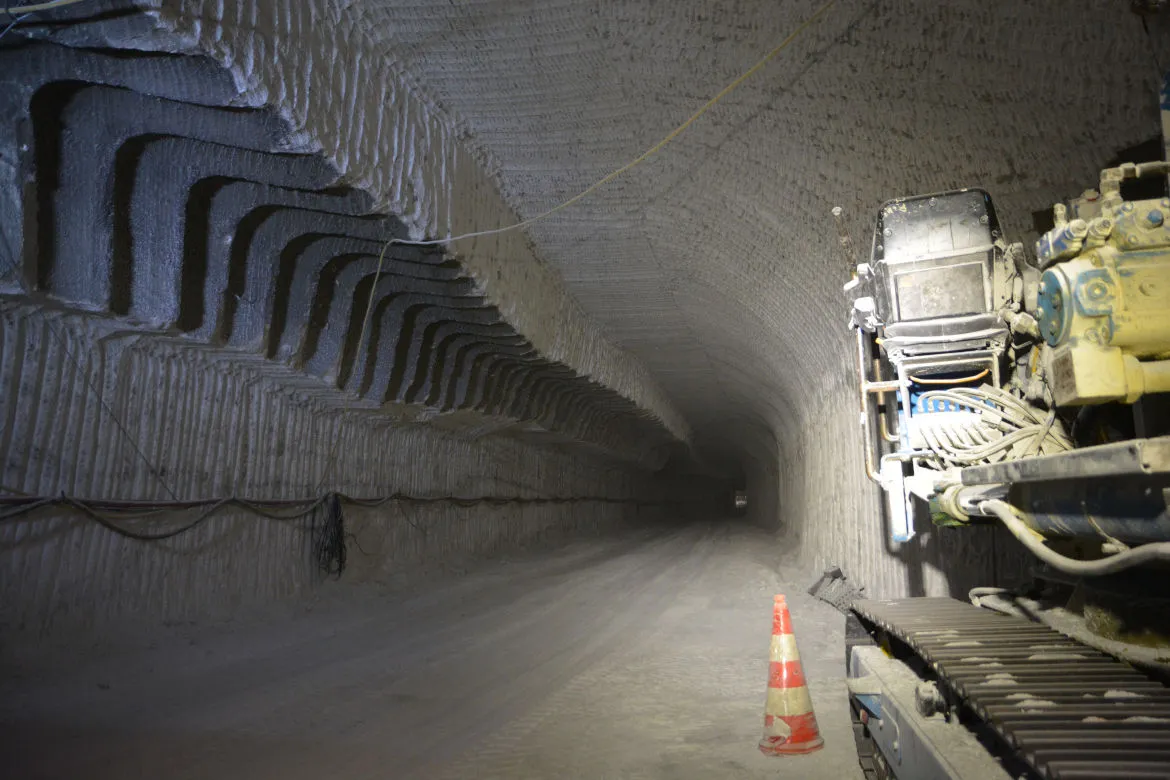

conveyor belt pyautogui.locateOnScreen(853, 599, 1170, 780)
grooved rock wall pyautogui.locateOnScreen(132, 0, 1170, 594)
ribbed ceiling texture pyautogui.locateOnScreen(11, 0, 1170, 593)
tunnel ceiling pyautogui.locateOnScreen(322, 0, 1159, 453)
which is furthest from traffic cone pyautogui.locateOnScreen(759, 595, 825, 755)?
tunnel ceiling pyautogui.locateOnScreen(322, 0, 1159, 453)

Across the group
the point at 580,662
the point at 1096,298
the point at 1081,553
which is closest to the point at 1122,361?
the point at 1096,298

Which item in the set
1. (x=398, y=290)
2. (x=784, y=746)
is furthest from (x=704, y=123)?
(x=784, y=746)

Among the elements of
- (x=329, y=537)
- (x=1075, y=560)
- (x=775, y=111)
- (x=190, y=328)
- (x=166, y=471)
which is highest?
(x=775, y=111)

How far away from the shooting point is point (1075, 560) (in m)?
2.34

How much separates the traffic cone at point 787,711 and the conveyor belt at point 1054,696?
0.84m

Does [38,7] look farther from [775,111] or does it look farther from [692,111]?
[775,111]

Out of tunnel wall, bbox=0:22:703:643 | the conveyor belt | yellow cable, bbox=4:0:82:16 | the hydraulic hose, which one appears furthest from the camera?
tunnel wall, bbox=0:22:703:643

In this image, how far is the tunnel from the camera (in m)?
3.90

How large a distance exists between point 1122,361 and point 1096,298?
0.22 m

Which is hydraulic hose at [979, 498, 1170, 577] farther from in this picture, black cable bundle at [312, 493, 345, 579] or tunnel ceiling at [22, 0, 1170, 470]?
black cable bundle at [312, 493, 345, 579]

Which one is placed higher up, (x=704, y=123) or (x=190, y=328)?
(x=704, y=123)

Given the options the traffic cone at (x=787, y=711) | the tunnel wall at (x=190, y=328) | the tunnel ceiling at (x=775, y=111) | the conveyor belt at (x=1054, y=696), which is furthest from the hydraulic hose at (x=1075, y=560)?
the tunnel wall at (x=190, y=328)

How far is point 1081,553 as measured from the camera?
2.87 metres

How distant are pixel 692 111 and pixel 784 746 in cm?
414
